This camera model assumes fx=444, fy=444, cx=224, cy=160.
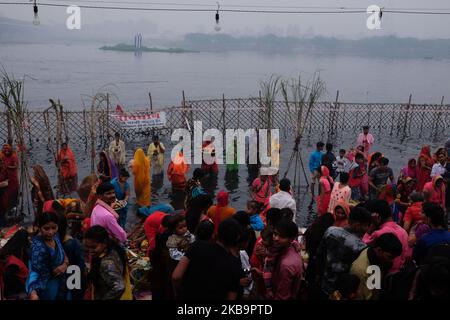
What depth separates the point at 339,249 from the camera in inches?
146

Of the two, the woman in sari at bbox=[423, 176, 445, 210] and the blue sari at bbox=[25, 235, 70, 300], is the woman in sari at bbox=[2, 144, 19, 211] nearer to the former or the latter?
the blue sari at bbox=[25, 235, 70, 300]

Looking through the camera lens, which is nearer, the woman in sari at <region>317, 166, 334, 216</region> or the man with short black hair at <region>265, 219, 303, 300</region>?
the man with short black hair at <region>265, 219, 303, 300</region>

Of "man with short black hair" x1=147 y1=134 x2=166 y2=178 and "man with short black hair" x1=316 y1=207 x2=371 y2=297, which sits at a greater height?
"man with short black hair" x1=316 y1=207 x2=371 y2=297

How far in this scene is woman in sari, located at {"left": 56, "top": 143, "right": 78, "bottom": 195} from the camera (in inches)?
362

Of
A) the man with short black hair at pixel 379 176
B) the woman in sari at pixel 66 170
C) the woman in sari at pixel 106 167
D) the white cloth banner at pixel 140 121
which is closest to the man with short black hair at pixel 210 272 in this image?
the woman in sari at pixel 106 167

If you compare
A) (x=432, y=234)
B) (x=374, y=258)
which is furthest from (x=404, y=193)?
(x=374, y=258)

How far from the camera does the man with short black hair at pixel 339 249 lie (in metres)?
3.66

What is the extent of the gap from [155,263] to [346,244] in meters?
1.74

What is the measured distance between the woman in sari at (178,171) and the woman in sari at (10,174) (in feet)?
9.69

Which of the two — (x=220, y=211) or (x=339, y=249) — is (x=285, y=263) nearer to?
(x=339, y=249)

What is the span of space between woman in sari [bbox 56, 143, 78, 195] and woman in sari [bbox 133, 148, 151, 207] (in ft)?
5.66

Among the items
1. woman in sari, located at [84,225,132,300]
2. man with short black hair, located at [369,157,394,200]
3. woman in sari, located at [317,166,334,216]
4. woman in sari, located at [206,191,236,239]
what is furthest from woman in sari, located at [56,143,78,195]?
woman in sari, located at [84,225,132,300]

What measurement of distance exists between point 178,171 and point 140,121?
5502mm
